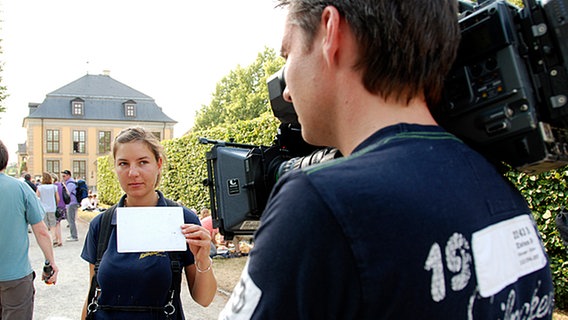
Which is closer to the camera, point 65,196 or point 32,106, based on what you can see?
point 65,196

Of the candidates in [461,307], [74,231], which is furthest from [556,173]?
[74,231]

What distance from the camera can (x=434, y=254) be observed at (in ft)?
2.68

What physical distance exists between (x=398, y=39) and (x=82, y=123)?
175 ft

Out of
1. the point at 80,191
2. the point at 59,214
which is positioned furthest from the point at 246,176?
the point at 80,191

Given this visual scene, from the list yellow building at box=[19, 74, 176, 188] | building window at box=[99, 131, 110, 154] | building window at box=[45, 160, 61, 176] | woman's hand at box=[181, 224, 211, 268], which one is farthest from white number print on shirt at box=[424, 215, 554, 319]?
building window at box=[45, 160, 61, 176]

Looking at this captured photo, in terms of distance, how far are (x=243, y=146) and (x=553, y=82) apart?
53.2 inches

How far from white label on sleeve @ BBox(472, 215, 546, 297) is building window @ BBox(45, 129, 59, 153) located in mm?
52562

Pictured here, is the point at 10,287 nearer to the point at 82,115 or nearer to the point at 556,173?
the point at 556,173

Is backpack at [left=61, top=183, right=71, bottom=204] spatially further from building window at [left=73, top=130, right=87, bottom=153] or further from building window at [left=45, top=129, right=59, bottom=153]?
building window at [left=73, top=130, right=87, bottom=153]

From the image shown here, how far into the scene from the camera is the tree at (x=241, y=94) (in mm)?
37281

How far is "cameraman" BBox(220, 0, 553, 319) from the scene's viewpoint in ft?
2.57

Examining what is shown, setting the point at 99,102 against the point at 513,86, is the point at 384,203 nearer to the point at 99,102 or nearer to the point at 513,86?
the point at 513,86

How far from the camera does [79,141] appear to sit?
161ft

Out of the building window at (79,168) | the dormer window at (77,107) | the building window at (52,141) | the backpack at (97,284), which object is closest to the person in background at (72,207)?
the backpack at (97,284)
